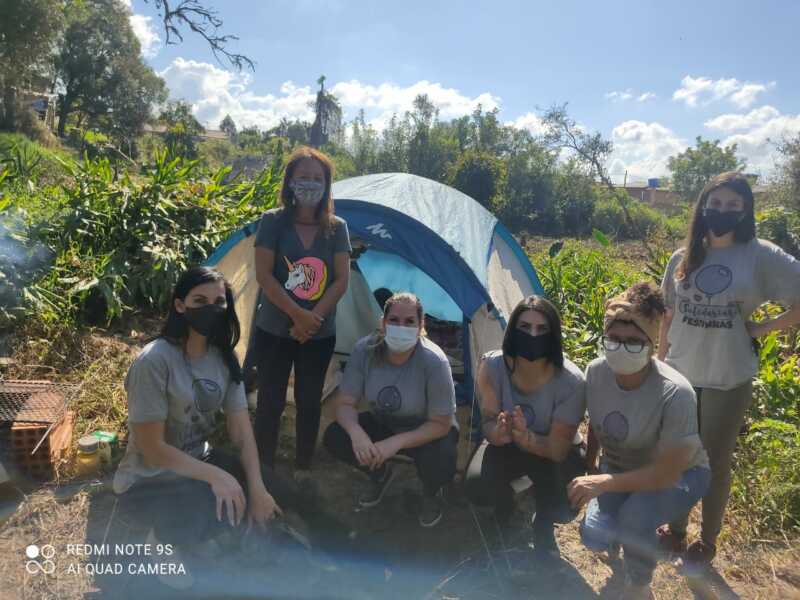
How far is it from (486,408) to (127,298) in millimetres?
3738

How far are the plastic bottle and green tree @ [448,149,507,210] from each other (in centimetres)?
1630

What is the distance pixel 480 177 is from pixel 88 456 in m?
16.9

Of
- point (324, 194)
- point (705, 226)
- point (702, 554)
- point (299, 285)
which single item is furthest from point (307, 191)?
point (702, 554)

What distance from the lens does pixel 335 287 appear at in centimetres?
295

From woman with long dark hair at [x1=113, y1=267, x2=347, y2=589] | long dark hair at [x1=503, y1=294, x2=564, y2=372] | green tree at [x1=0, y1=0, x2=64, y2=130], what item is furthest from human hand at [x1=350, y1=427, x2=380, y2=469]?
green tree at [x1=0, y1=0, x2=64, y2=130]

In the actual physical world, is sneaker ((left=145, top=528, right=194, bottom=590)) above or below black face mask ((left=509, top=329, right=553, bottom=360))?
below

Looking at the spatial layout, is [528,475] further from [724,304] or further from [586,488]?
[724,304]

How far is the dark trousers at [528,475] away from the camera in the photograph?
2467 millimetres

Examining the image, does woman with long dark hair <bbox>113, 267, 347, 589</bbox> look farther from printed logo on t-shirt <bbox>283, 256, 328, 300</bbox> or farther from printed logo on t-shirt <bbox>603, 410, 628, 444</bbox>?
printed logo on t-shirt <bbox>603, 410, 628, 444</bbox>

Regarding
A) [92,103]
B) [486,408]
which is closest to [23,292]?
[486,408]

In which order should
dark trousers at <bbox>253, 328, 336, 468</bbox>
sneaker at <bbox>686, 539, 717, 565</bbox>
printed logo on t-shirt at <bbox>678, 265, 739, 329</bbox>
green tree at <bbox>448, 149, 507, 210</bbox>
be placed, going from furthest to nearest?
green tree at <bbox>448, 149, 507, 210</bbox>, dark trousers at <bbox>253, 328, 336, 468</bbox>, sneaker at <bbox>686, 539, 717, 565</bbox>, printed logo on t-shirt at <bbox>678, 265, 739, 329</bbox>

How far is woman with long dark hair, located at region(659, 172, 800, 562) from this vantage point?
2293 mm

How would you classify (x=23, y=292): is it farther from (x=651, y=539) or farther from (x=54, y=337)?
(x=651, y=539)

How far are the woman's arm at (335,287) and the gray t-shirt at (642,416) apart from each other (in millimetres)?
1376
